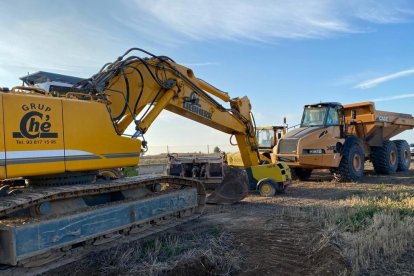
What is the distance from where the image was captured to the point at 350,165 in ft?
48.1

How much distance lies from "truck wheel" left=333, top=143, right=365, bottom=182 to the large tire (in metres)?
2.77

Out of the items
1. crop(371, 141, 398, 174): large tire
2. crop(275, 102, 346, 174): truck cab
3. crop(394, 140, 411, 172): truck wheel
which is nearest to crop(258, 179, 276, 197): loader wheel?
crop(275, 102, 346, 174): truck cab

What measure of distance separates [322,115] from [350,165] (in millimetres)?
2043

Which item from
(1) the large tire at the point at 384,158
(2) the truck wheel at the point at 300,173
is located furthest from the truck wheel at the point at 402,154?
(2) the truck wheel at the point at 300,173

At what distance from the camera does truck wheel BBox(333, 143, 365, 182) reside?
1456 cm

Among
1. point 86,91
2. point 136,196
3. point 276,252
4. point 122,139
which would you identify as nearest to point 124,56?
point 86,91

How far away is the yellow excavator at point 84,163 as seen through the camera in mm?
4693

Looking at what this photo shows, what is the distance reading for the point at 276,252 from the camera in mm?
5859

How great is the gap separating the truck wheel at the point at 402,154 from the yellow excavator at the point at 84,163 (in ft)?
45.8

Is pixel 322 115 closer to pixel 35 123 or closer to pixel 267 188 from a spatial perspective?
pixel 267 188

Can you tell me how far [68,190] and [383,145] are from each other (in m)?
15.8

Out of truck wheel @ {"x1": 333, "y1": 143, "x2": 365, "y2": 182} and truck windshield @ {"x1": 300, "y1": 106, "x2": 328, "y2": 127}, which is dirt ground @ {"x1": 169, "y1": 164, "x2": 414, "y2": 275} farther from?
truck windshield @ {"x1": 300, "y1": 106, "x2": 328, "y2": 127}

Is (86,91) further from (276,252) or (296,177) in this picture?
(296,177)

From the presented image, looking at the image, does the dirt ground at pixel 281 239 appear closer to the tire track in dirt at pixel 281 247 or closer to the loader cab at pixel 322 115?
the tire track in dirt at pixel 281 247
